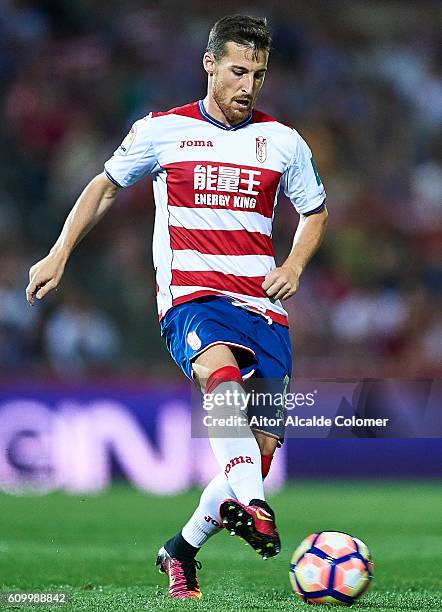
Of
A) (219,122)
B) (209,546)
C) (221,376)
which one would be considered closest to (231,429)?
(221,376)

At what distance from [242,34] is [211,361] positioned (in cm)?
141

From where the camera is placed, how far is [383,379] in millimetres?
11328

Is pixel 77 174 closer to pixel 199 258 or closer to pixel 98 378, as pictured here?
pixel 98 378

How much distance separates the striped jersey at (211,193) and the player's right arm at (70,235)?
8cm

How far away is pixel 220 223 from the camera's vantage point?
5402 mm

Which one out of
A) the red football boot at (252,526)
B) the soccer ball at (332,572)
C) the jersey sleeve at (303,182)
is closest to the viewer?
the red football boot at (252,526)

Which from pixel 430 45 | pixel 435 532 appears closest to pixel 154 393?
pixel 435 532

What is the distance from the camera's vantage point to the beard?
5391mm

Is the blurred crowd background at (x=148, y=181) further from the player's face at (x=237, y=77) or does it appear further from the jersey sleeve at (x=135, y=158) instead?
the player's face at (x=237, y=77)

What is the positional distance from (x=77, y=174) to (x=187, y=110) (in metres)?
7.41

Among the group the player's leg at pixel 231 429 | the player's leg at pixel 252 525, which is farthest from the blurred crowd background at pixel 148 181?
the player's leg at pixel 252 525

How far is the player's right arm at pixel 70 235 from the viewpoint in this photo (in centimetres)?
527

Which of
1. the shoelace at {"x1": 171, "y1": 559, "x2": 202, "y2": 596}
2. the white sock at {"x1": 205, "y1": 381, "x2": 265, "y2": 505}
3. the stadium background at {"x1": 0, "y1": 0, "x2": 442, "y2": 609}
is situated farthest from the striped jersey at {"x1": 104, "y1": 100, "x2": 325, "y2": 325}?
the stadium background at {"x1": 0, "y1": 0, "x2": 442, "y2": 609}

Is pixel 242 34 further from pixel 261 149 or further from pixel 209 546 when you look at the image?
pixel 209 546
